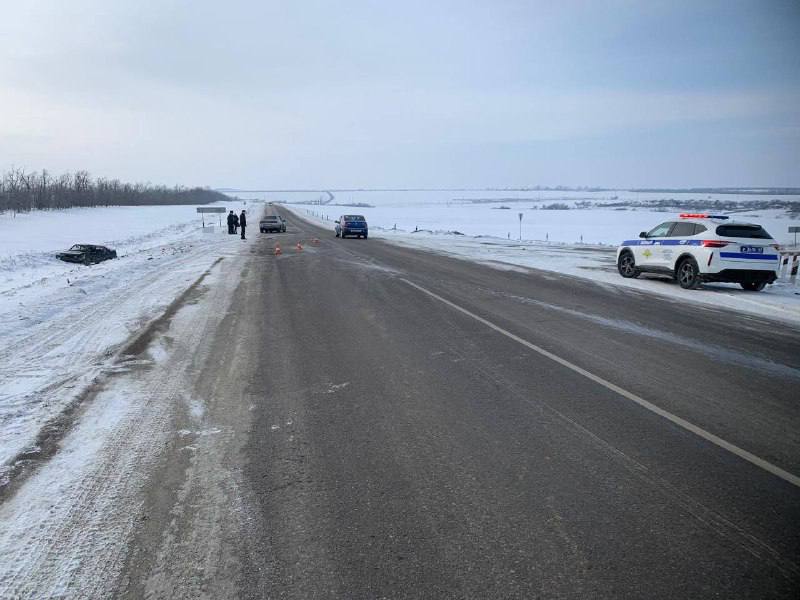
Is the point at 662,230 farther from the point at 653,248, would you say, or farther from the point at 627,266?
the point at 627,266

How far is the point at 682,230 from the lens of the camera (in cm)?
1520

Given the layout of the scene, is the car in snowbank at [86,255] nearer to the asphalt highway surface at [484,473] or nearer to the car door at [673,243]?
the asphalt highway surface at [484,473]

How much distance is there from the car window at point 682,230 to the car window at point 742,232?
78 centimetres

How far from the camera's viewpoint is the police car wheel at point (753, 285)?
14719mm

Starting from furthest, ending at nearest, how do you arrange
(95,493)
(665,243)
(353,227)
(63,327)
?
1. (353,227)
2. (665,243)
3. (63,327)
4. (95,493)

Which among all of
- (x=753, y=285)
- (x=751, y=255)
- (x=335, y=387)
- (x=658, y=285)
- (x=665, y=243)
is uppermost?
(x=665, y=243)

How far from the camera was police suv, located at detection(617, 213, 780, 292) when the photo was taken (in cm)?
1395

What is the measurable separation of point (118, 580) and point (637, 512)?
2.98 metres

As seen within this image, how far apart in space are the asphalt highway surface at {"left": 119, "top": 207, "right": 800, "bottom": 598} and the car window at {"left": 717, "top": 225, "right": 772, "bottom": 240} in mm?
6774

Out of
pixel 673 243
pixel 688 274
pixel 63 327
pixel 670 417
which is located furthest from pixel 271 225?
pixel 670 417

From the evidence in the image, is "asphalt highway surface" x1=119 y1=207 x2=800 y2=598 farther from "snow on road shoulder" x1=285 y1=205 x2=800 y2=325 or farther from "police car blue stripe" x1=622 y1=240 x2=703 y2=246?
"police car blue stripe" x1=622 y1=240 x2=703 y2=246

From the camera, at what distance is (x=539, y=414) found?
17.1 ft

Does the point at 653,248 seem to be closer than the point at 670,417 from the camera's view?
No

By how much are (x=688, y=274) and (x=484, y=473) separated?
13086mm
